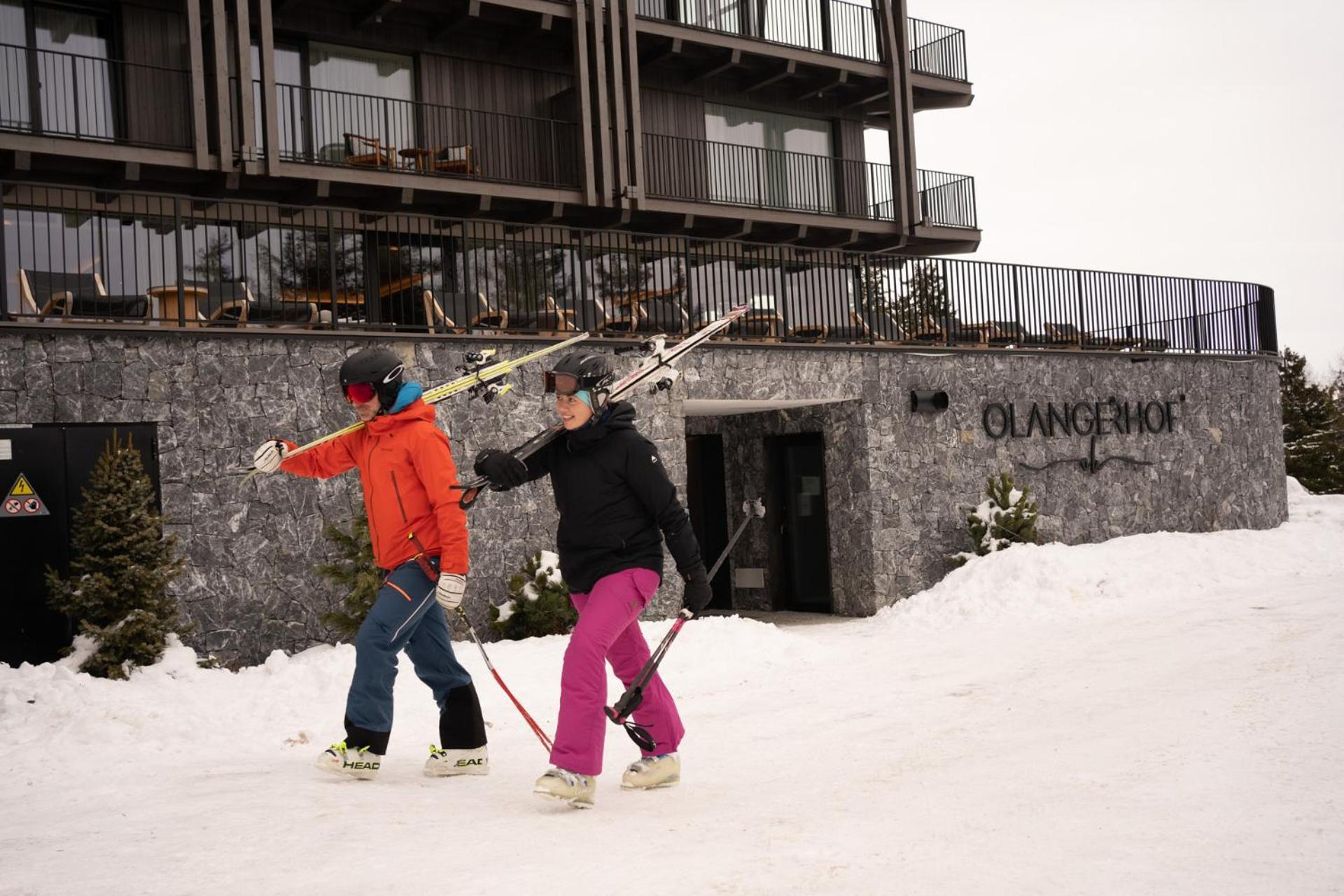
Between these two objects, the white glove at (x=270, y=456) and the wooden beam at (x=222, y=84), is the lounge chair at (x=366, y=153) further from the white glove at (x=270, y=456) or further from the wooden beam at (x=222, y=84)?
the white glove at (x=270, y=456)

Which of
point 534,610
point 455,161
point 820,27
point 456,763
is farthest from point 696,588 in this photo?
point 820,27

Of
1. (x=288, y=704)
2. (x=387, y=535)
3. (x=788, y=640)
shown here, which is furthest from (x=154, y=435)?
(x=788, y=640)

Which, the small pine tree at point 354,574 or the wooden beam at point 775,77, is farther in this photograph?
the wooden beam at point 775,77

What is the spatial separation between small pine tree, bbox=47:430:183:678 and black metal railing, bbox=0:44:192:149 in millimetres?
6691

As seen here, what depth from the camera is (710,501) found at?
16.9 meters

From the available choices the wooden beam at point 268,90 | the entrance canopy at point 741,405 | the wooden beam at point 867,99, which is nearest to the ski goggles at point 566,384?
the entrance canopy at point 741,405

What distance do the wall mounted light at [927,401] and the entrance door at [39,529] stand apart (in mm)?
9542

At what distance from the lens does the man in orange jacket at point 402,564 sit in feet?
19.2

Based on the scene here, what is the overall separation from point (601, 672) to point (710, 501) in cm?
1154

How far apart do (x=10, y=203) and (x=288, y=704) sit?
832cm

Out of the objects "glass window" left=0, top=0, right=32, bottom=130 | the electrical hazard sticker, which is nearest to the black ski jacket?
the electrical hazard sticker

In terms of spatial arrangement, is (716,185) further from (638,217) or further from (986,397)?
(986,397)

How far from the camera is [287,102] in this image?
16.3 m

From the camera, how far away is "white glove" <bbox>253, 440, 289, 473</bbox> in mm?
6180
